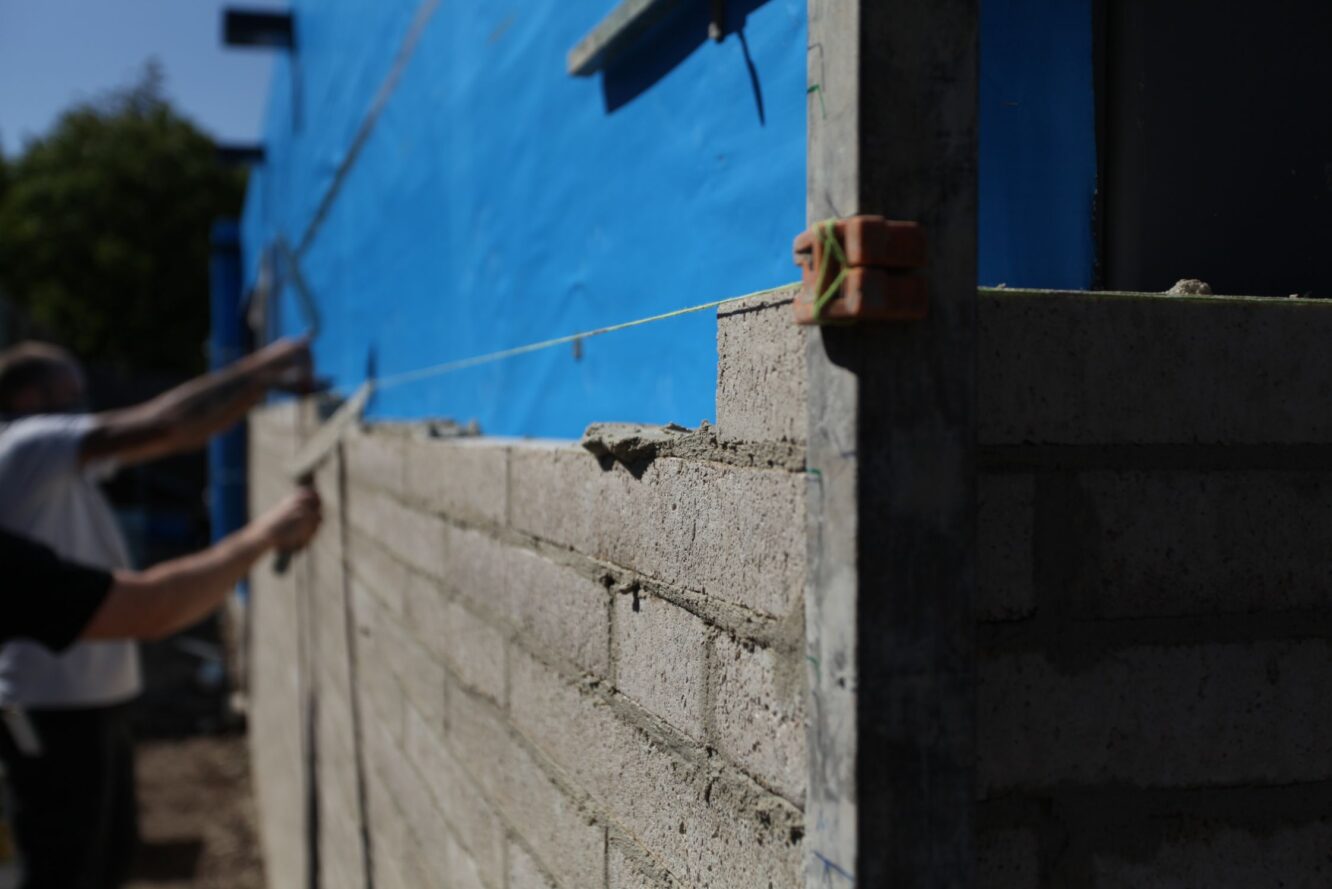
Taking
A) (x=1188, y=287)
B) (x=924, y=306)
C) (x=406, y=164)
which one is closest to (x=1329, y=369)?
(x=1188, y=287)

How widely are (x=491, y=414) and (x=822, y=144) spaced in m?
1.81

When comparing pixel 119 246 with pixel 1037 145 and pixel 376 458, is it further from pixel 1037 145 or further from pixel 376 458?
pixel 1037 145

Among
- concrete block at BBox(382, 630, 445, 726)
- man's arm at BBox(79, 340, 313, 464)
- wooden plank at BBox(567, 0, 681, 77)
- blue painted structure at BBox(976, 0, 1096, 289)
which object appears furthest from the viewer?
man's arm at BBox(79, 340, 313, 464)

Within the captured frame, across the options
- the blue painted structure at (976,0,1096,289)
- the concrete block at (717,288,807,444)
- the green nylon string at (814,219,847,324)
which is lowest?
the concrete block at (717,288,807,444)

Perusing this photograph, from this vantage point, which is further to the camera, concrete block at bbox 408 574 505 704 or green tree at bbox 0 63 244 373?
green tree at bbox 0 63 244 373

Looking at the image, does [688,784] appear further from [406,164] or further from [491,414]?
[406,164]

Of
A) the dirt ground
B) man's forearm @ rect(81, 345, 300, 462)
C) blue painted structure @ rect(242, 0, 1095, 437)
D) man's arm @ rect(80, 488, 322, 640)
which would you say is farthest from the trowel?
the dirt ground

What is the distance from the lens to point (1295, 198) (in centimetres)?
139

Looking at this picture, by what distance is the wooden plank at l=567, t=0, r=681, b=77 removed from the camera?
5.80 ft

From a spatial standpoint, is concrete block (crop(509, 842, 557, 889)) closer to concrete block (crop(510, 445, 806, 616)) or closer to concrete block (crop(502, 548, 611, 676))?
concrete block (crop(502, 548, 611, 676))

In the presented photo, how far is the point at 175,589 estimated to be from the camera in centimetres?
336

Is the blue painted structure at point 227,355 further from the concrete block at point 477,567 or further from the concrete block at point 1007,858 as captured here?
the concrete block at point 1007,858

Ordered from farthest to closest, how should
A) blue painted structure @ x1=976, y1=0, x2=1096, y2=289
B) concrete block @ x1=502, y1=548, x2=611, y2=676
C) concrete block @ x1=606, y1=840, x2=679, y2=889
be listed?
concrete block @ x1=502, y1=548, x2=611, y2=676 → concrete block @ x1=606, y1=840, x2=679, y2=889 → blue painted structure @ x1=976, y1=0, x2=1096, y2=289

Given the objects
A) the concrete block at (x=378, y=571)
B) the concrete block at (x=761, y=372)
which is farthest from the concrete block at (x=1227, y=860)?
the concrete block at (x=378, y=571)
